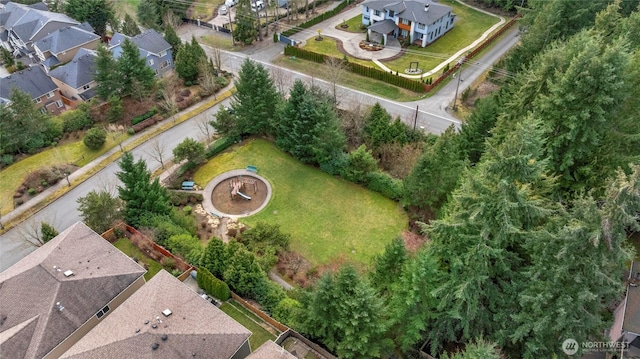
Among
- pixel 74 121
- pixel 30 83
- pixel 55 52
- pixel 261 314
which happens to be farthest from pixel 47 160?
pixel 261 314

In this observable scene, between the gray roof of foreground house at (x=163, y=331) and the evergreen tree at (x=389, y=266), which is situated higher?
the evergreen tree at (x=389, y=266)

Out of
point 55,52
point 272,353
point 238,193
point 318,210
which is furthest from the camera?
point 55,52

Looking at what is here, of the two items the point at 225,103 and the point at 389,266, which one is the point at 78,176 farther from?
the point at 389,266

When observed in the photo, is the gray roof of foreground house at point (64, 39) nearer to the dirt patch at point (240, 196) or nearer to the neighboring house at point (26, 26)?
the neighboring house at point (26, 26)

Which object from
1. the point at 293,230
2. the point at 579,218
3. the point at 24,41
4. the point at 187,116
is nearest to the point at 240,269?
the point at 293,230

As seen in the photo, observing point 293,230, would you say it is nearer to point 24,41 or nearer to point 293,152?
point 293,152

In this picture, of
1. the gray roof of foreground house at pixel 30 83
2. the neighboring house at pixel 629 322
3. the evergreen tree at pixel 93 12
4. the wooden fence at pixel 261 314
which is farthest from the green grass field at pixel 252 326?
the evergreen tree at pixel 93 12
